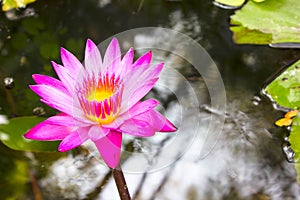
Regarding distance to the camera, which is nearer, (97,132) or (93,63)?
(97,132)

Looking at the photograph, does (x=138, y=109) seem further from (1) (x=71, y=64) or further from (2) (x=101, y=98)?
(1) (x=71, y=64)

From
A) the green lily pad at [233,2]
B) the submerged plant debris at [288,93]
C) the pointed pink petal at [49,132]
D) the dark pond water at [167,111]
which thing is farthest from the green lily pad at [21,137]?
the green lily pad at [233,2]

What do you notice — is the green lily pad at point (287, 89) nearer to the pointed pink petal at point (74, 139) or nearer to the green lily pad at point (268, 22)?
the green lily pad at point (268, 22)

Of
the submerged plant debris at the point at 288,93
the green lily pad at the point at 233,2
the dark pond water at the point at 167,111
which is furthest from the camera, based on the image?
the green lily pad at the point at 233,2

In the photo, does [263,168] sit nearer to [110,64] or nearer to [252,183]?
[252,183]

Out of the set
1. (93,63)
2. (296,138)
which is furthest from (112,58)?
(296,138)
